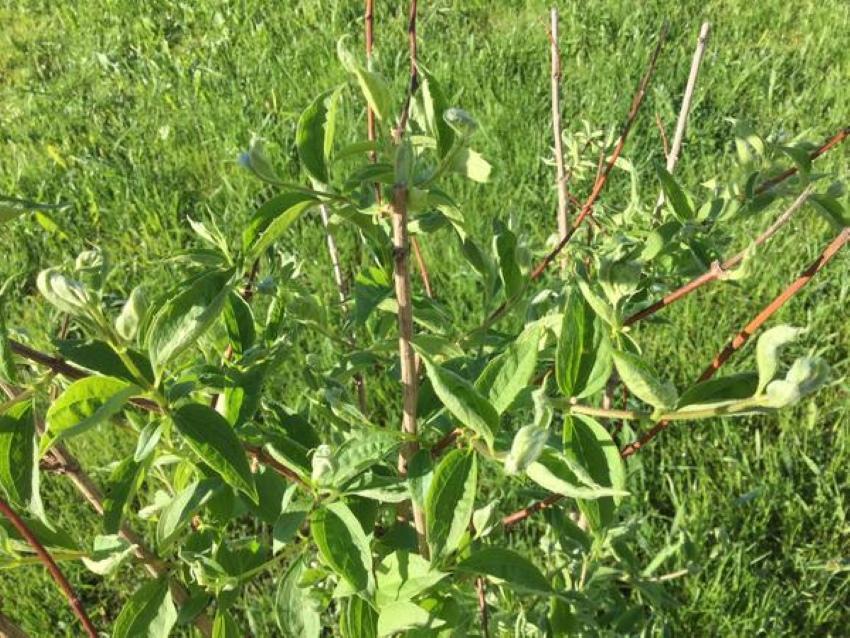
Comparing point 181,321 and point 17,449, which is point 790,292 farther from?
point 17,449

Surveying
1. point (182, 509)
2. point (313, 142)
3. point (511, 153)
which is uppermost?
point (313, 142)

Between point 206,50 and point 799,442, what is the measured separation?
2.76 m

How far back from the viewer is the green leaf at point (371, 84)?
0.61 m

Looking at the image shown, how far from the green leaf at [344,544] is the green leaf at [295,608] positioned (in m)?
0.11

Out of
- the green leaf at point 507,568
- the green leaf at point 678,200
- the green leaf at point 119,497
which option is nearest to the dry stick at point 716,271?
the green leaf at point 678,200

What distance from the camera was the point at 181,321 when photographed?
2.21ft

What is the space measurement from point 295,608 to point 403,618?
15 cm

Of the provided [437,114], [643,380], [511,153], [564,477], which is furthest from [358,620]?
[511,153]

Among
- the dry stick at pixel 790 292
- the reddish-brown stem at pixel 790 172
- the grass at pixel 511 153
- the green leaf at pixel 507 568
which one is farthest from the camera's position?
the grass at pixel 511 153

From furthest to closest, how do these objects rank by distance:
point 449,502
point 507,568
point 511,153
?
point 511,153
point 507,568
point 449,502

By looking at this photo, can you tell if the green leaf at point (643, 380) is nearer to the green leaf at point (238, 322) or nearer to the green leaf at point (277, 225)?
the green leaf at point (277, 225)

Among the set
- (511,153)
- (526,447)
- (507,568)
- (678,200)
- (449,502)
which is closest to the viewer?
(526,447)

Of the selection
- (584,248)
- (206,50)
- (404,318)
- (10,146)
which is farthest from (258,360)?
(206,50)

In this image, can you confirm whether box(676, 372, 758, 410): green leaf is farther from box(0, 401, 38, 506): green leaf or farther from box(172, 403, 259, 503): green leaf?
box(0, 401, 38, 506): green leaf
